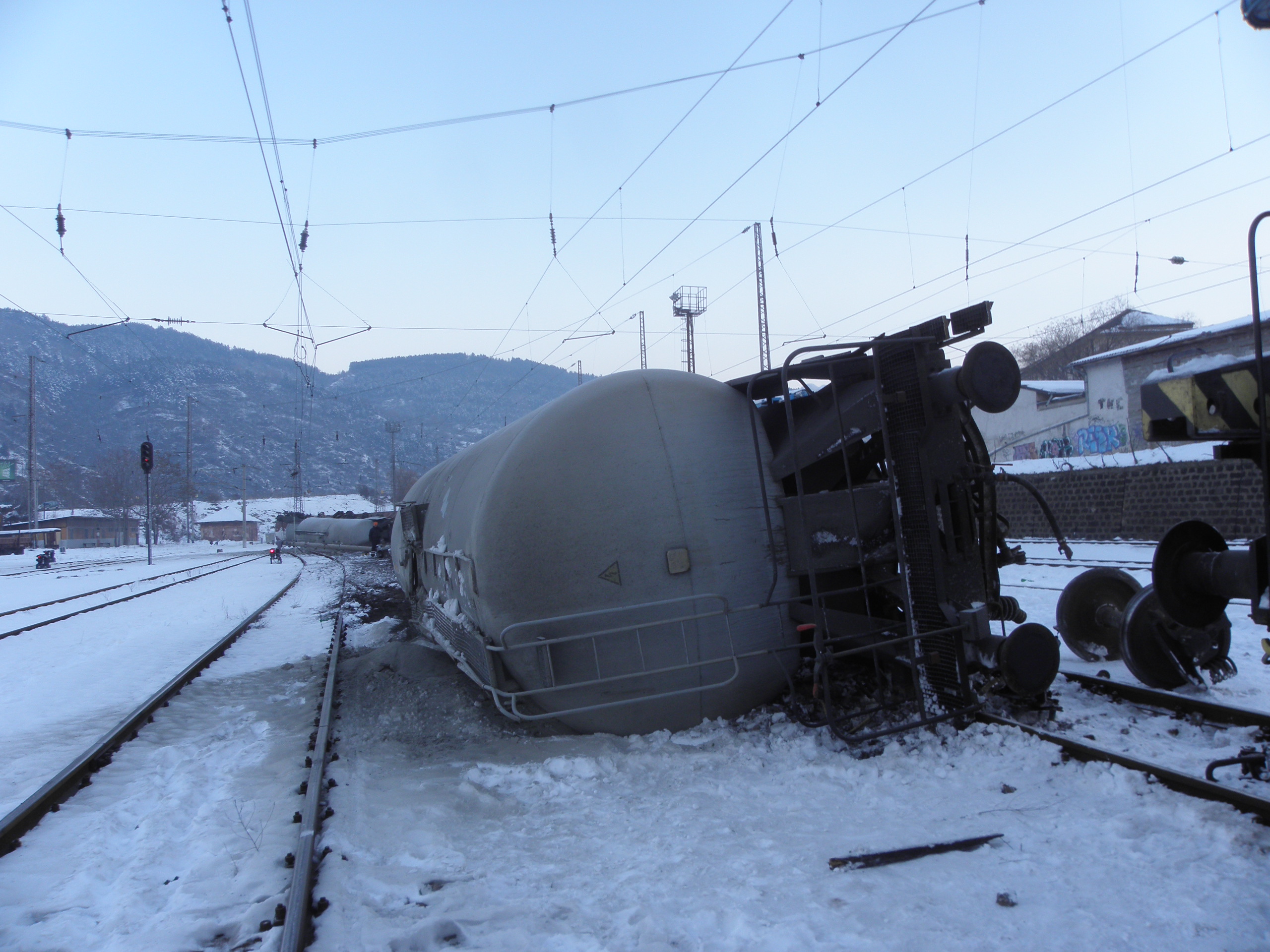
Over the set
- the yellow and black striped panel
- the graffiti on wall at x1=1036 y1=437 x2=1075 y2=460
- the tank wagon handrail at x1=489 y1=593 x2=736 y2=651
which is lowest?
the tank wagon handrail at x1=489 y1=593 x2=736 y2=651

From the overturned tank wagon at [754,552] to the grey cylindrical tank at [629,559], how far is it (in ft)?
0.05

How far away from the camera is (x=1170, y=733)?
5316mm

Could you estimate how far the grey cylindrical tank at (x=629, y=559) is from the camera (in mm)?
5938

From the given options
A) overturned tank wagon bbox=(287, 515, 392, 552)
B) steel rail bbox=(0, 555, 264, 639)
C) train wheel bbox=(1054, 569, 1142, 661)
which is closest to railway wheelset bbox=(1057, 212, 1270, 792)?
train wheel bbox=(1054, 569, 1142, 661)

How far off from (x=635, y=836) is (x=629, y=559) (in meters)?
2.19

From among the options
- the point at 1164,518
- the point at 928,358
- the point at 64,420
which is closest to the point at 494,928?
the point at 928,358

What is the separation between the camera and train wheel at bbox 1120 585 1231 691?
6191 millimetres

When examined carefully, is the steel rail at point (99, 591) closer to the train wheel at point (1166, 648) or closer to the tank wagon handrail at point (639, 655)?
the tank wagon handrail at point (639, 655)

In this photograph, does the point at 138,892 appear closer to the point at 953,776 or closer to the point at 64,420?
the point at 953,776

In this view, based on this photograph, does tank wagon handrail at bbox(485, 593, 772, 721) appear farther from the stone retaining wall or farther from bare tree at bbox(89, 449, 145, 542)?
bare tree at bbox(89, 449, 145, 542)

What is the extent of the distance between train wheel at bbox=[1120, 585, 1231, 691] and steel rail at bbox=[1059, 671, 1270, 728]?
0.14 meters

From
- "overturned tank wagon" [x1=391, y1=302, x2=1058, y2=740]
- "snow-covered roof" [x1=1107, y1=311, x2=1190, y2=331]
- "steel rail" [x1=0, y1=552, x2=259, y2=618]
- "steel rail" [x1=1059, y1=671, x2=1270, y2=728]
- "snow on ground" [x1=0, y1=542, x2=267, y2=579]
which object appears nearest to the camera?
"steel rail" [x1=1059, y1=671, x2=1270, y2=728]

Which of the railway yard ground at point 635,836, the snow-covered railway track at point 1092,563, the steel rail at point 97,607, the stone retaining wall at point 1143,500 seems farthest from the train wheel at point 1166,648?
the steel rail at point 97,607

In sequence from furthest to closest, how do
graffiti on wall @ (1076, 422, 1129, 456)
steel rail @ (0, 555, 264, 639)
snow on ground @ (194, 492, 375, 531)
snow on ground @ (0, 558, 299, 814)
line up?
snow on ground @ (194, 492, 375, 531) → graffiti on wall @ (1076, 422, 1129, 456) → steel rail @ (0, 555, 264, 639) → snow on ground @ (0, 558, 299, 814)
